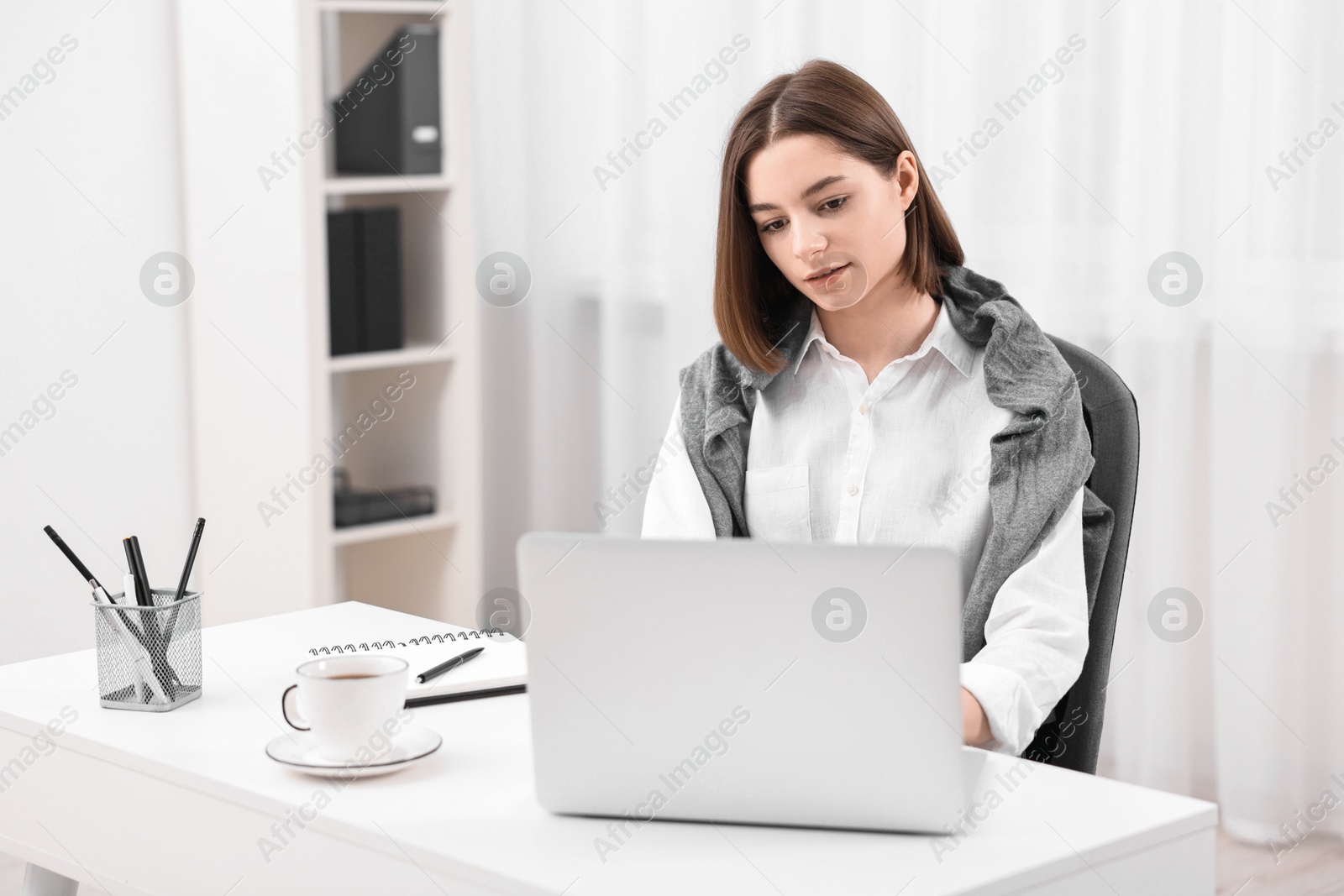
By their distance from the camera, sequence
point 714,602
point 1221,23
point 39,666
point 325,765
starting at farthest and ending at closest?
1. point 1221,23
2. point 39,666
3. point 325,765
4. point 714,602

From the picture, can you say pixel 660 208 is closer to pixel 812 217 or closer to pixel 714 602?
pixel 812 217

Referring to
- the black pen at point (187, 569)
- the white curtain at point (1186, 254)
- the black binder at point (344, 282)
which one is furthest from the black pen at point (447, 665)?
the black binder at point (344, 282)

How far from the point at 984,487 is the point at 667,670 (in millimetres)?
626

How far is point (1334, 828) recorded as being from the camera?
2387mm

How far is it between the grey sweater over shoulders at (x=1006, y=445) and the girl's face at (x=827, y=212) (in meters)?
0.12

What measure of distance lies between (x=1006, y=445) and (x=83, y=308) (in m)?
2.24

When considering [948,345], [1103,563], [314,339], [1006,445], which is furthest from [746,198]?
[314,339]

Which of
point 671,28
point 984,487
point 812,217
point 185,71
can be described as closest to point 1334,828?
point 984,487

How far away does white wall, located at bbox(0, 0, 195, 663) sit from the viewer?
9.69 ft

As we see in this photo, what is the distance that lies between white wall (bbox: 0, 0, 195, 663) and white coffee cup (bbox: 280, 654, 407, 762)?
2117 millimetres

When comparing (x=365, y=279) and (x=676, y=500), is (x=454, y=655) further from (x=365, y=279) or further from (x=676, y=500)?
(x=365, y=279)

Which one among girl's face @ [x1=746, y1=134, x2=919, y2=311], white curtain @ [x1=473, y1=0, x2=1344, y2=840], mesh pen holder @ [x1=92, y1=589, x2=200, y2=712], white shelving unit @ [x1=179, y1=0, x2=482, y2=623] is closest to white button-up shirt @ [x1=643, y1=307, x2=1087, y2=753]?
girl's face @ [x1=746, y1=134, x2=919, y2=311]

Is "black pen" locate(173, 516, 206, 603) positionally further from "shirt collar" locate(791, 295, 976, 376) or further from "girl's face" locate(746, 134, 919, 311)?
"shirt collar" locate(791, 295, 976, 376)

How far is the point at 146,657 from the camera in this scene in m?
1.31
